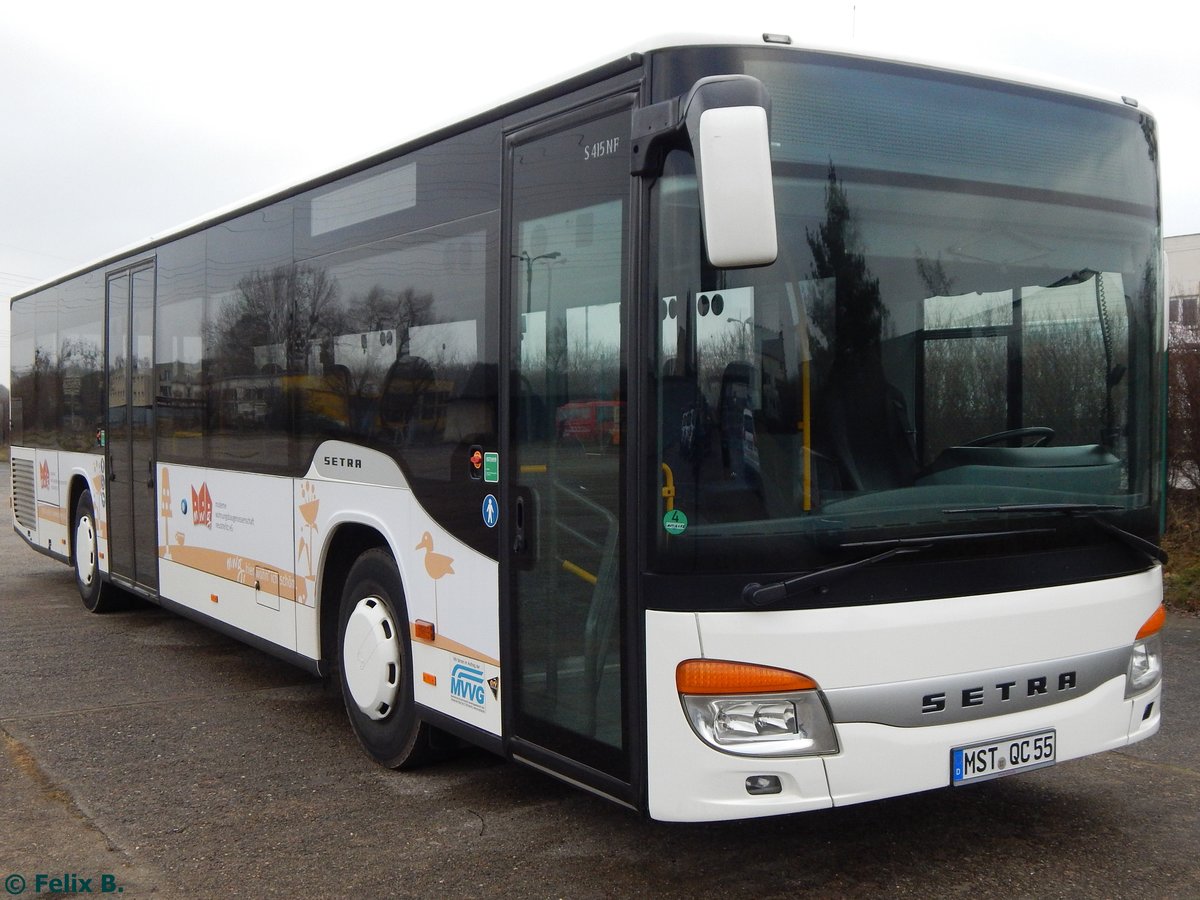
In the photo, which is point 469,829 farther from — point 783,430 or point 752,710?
point 783,430

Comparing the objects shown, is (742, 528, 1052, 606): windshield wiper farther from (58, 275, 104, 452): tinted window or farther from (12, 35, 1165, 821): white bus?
(58, 275, 104, 452): tinted window

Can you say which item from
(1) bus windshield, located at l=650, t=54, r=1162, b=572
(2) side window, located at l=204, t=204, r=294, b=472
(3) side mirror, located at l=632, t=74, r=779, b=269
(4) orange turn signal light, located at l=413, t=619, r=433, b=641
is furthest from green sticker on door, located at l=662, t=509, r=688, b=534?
(2) side window, located at l=204, t=204, r=294, b=472

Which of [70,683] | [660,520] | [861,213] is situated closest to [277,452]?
[70,683]

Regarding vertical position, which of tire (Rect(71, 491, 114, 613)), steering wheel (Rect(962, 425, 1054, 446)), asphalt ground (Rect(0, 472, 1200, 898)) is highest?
steering wheel (Rect(962, 425, 1054, 446))

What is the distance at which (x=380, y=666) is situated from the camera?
555 centimetres

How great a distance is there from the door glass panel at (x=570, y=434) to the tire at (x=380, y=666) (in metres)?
1.13

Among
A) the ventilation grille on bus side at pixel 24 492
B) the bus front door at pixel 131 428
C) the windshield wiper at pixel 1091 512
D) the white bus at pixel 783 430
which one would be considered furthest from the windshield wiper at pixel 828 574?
the ventilation grille on bus side at pixel 24 492

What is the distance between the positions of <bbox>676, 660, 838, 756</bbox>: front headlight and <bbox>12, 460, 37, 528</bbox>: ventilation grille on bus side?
32.8 feet

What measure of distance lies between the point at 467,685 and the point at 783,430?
6.03 feet

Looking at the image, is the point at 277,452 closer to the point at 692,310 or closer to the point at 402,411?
the point at 402,411

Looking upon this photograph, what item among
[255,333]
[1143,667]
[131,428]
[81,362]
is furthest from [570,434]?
[81,362]

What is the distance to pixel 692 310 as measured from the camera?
12.3ft

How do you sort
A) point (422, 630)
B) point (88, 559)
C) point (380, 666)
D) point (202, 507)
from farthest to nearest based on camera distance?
point (88, 559)
point (202, 507)
point (380, 666)
point (422, 630)

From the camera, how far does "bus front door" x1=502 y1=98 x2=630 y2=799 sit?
4004 millimetres
